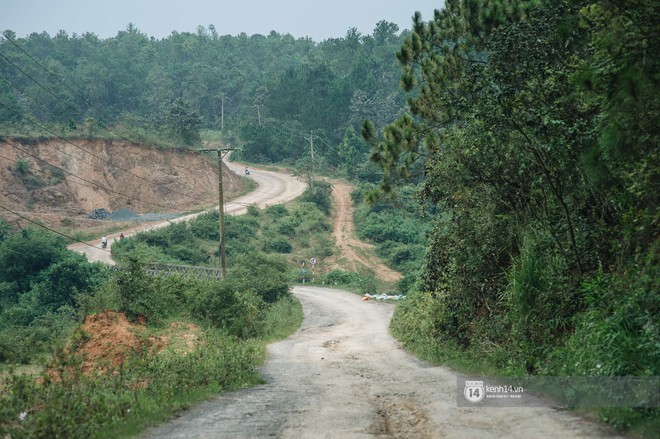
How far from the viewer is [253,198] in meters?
79.7

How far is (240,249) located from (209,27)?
135 meters

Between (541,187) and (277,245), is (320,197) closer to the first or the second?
(277,245)

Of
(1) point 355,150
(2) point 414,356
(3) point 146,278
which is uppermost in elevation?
(1) point 355,150

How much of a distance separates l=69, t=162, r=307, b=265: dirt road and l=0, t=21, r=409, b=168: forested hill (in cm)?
689

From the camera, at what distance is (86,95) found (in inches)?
4122

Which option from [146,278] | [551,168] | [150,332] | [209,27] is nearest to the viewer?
[551,168]

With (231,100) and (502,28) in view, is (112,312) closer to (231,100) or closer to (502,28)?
(502,28)

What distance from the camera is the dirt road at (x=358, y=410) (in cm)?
1053

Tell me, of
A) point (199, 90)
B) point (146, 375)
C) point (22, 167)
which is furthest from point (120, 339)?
point (199, 90)

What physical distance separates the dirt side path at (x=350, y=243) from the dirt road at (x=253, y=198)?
4.61 m

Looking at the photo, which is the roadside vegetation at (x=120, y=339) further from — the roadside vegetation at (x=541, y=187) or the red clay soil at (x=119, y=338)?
the roadside vegetation at (x=541, y=187)

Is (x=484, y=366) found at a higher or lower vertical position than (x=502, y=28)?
lower

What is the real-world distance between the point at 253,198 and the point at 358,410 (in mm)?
67751

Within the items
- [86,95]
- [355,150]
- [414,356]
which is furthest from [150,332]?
[86,95]
